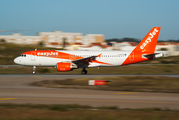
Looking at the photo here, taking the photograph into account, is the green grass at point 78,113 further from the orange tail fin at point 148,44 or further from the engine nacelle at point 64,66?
the orange tail fin at point 148,44

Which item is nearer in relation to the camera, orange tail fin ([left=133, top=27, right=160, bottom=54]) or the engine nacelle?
the engine nacelle

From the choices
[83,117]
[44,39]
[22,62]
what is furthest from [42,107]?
[44,39]

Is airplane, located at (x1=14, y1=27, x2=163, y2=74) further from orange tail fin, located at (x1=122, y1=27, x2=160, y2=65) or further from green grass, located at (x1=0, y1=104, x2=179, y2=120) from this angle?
green grass, located at (x1=0, y1=104, x2=179, y2=120)

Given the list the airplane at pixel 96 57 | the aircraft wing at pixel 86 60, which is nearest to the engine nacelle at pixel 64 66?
the airplane at pixel 96 57

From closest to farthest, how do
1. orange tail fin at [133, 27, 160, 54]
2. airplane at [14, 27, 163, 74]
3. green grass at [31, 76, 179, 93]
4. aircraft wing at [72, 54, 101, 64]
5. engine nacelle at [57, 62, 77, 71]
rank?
green grass at [31, 76, 179, 93]
engine nacelle at [57, 62, 77, 71]
aircraft wing at [72, 54, 101, 64]
airplane at [14, 27, 163, 74]
orange tail fin at [133, 27, 160, 54]

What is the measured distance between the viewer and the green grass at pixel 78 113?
9828mm

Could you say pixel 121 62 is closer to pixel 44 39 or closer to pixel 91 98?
pixel 91 98

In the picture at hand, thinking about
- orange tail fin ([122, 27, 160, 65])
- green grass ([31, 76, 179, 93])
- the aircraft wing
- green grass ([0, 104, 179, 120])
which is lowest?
green grass ([0, 104, 179, 120])

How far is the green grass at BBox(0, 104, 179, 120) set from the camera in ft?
32.2

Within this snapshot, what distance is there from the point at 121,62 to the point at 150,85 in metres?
11.4

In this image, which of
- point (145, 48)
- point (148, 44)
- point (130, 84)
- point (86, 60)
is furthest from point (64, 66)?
point (148, 44)

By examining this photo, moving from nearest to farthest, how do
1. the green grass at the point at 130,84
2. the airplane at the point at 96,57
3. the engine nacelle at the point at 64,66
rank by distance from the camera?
the green grass at the point at 130,84 < the engine nacelle at the point at 64,66 < the airplane at the point at 96,57

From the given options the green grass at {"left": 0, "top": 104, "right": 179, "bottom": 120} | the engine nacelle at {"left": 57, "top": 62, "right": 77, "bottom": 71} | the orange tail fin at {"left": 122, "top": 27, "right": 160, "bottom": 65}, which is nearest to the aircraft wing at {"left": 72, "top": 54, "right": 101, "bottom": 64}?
the engine nacelle at {"left": 57, "top": 62, "right": 77, "bottom": 71}

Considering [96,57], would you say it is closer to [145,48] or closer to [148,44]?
[145,48]
